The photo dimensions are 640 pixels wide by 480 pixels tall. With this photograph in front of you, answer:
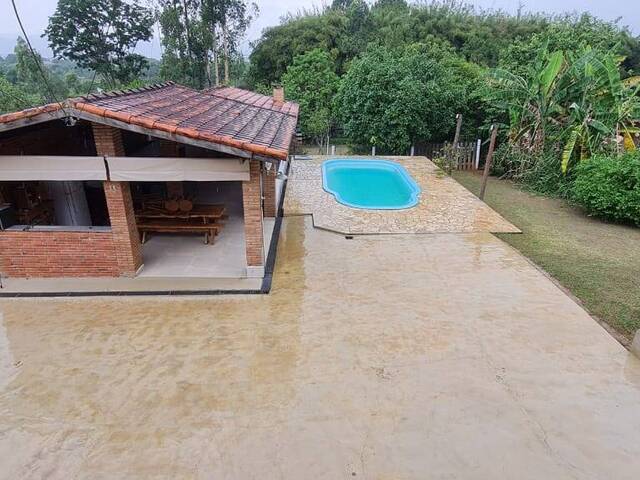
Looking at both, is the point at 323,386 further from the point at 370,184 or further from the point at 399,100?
the point at 399,100

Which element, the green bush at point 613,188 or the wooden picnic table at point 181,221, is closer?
the wooden picnic table at point 181,221

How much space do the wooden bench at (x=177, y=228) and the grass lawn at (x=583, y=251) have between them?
26.9ft

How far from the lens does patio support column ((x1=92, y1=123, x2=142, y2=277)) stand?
8.01 metres

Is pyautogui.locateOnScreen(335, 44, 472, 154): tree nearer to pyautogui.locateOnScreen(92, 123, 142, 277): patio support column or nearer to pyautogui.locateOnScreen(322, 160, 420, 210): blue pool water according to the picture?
A: pyautogui.locateOnScreen(322, 160, 420, 210): blue pool water

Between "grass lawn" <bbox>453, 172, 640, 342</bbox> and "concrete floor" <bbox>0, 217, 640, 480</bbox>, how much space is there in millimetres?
690

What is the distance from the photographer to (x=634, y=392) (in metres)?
5.99

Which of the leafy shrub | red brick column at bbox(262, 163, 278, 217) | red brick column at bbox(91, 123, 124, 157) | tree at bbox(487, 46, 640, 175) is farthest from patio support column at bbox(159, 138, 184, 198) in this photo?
the leafy shrub

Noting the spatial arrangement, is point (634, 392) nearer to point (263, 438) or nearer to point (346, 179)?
point (263, 438)

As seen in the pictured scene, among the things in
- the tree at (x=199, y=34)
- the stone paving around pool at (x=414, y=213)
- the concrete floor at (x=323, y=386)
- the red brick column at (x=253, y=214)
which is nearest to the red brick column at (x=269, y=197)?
the stone paving around pool at (x=414, y=213)

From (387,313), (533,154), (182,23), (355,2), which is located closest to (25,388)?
(387,313)

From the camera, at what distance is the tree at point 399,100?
2055cm

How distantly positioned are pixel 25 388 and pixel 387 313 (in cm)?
593

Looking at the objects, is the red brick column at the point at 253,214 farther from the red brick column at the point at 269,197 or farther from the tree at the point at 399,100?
the tree at the point at 399,100

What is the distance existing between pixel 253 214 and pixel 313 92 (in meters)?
19.3
